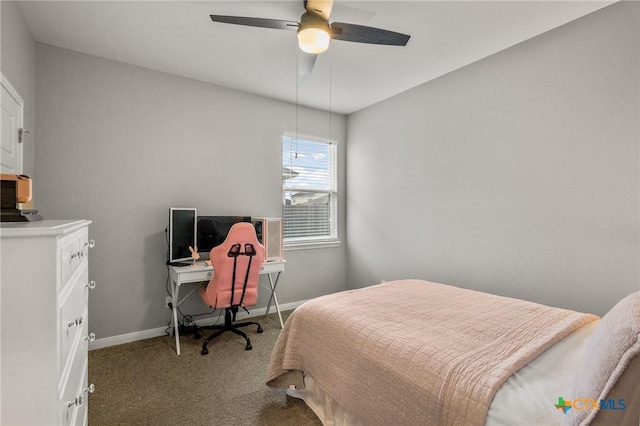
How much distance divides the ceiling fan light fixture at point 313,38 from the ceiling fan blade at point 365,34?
0.09m

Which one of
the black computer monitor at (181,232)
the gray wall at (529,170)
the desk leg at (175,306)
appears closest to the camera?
the gray wall at (529,170)

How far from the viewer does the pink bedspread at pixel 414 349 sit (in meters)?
1.17

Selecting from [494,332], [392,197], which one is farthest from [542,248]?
[392,197]

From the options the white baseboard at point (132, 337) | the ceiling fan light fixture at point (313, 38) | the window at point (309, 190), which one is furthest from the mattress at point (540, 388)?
the window at point (309, 190)

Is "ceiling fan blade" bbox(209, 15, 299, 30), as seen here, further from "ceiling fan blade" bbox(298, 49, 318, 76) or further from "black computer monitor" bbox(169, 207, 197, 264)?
"black computer monitor" bbox(169, 207, 197, 264)

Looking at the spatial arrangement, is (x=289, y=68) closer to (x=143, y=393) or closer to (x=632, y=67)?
(x=632, y=67)

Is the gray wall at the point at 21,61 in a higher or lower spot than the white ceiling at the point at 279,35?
lower

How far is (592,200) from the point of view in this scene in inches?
85.0

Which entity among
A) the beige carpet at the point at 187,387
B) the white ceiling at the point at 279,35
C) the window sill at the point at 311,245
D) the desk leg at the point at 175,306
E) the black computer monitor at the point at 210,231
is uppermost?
the white ceiling at the point at 279,35

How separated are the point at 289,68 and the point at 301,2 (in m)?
0.96

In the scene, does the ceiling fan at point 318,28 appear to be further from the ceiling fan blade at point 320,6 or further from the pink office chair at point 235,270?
the pink office chair at point 235,270

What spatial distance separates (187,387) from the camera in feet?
7.22

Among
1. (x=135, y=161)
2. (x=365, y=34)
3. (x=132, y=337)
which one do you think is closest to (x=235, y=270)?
(x=132, y=337)

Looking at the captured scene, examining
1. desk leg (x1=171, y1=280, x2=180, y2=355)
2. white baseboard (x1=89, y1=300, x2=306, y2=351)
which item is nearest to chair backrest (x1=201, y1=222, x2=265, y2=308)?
desk leg (x1=171, y1=280, x2=180, y2=355)
